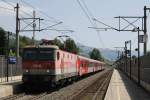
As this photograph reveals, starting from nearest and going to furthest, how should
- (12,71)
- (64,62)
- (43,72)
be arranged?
1. (43,72)
2. (64,62)
3. (12,71)

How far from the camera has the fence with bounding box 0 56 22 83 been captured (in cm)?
5166

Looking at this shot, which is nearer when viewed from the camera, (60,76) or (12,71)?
(60,76)

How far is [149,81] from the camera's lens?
32312 millimetres

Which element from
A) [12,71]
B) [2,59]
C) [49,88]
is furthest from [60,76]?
[12,71]

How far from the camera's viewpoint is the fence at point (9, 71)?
2034 inches

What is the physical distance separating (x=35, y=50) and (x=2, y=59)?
71.6ft

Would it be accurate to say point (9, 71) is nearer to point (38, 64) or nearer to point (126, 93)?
point (38, 64)

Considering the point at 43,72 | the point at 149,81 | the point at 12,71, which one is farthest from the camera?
the point at 12,71

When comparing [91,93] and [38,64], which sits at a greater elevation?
[38,64]

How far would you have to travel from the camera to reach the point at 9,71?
183 ft

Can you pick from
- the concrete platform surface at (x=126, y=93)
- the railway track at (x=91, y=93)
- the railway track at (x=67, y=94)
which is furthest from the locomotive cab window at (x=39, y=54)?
the concrete platform surface at (x=126, y=93)

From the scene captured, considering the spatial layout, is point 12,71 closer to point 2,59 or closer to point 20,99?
point 2,59

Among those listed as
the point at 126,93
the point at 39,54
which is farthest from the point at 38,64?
the point at 126,93

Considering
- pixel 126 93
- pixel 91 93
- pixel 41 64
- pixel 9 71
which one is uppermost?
pixel 41 64
